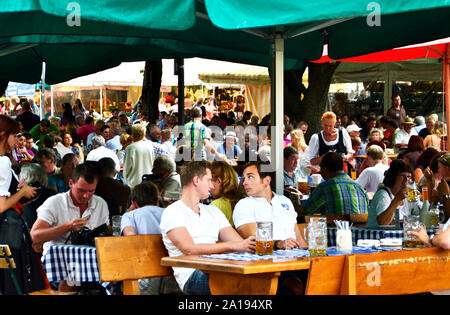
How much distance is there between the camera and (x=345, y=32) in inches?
310

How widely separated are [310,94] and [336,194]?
351 inches

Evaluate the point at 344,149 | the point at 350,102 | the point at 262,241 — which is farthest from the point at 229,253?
the point at 350,102

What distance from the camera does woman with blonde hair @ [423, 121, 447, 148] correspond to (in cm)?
1405

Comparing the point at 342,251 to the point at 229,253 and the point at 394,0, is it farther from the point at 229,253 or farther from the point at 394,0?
the point at 394,0

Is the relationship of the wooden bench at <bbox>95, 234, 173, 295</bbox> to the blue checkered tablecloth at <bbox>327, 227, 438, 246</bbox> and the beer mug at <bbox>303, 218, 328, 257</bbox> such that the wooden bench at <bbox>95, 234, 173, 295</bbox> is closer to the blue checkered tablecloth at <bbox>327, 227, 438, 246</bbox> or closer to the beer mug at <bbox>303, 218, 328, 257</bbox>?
the beer mug at <bbox>303, 218, 328, 257</bbox>

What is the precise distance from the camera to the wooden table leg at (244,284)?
4.30 m

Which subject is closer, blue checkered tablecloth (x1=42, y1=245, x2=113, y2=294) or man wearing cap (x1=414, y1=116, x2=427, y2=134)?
blue checkered tablecloth (x1=42, y1=245, x2=113, y2=294)

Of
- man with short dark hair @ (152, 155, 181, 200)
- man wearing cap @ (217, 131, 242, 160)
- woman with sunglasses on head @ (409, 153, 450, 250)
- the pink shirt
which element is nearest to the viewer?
woman with sunglasses on head @ (409, 153, 450, 250)

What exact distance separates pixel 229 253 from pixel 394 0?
1.78m

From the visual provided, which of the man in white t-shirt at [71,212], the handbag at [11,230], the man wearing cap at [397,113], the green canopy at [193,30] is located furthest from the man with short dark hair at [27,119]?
the handbag at [11,230]

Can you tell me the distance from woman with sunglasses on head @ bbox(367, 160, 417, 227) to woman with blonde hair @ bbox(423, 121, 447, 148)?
7143mm

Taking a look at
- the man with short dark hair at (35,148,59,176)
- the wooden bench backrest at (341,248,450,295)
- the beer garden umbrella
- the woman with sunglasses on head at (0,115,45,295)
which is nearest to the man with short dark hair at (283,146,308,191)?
the beer garden umbrella

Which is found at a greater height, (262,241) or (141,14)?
(141,14)

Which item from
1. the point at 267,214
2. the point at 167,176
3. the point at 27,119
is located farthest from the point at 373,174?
the point at 27,119
